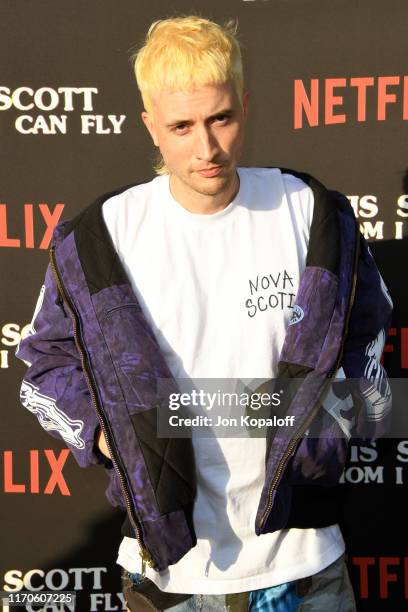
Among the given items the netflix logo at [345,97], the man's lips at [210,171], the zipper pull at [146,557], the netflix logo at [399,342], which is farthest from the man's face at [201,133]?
the netflix logo at [399,342]

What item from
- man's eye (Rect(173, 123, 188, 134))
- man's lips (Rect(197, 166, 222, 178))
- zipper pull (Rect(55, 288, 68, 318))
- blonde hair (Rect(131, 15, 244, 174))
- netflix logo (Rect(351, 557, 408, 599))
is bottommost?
netflix logo (Rect(351, 557, 408, 599))

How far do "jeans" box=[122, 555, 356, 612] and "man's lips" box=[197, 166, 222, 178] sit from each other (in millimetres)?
797

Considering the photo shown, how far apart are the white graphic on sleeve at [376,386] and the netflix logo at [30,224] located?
44.1 inches

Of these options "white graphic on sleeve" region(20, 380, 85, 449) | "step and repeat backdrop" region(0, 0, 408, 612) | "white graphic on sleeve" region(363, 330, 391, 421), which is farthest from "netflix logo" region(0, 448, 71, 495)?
"white graphic on sleeve" region(363, 330, 391, 421)

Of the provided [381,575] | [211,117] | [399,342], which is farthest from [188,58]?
[381,575]

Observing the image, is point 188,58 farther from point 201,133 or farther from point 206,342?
point 206,342

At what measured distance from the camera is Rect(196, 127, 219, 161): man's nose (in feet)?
5.38

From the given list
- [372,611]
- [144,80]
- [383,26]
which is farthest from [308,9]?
[372,611]

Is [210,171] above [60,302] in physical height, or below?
above

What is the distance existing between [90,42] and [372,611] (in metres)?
1.88

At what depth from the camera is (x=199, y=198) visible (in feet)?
5.67

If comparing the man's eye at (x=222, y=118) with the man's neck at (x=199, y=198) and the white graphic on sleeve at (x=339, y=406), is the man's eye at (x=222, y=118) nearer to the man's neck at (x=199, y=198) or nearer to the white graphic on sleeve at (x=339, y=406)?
the man's neck at (x=199, y=198)

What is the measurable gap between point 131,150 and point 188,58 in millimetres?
949

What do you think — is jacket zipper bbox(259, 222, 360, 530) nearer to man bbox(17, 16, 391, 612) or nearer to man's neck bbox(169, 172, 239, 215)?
man bbox(17, 16, 391, 612)
